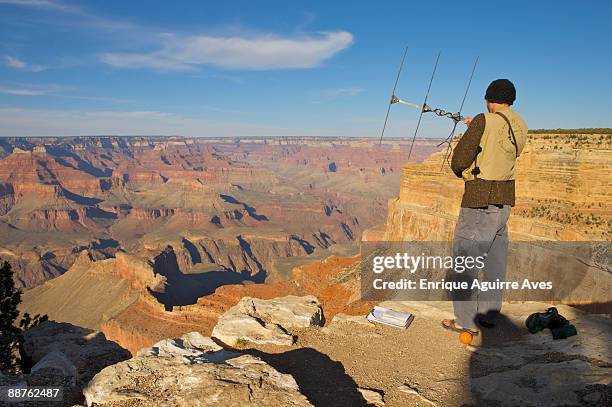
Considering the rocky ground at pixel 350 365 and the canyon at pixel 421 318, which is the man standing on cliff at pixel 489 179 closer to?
the rocky ground at pixel 350 365

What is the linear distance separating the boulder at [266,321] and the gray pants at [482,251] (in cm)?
320

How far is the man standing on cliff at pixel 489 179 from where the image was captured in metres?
Answer: 5.45

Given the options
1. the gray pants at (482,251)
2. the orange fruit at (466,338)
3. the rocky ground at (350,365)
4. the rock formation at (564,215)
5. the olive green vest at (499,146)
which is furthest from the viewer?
the rock formation at (564,215)

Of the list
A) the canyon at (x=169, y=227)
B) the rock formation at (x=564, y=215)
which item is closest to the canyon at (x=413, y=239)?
the rock formation at (x=564, y=215)

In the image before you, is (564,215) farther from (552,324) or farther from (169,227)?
(169,227)

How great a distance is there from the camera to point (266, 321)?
8336 mm

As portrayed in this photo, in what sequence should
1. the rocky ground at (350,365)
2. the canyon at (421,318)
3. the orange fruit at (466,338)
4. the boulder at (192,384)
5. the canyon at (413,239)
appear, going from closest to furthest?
the boulder at (192,384) < the rocky ground at (350,365) < the canyon at (421,318) < the orange fruit at (466,338) < the canyon at (413,239)

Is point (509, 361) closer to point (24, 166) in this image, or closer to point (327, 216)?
point (327, 216)

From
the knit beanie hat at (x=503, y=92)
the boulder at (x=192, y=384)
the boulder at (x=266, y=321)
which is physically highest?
the knit beanie hat at (x=503, y=92)

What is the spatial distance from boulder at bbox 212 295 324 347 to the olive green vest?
175 inches

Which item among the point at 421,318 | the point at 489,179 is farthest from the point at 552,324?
the point at 489,179

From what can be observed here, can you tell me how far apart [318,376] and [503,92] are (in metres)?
4.91

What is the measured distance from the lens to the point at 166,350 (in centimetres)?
609

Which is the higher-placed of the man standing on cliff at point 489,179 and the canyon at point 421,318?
the man standing on cliff at point 489,179
